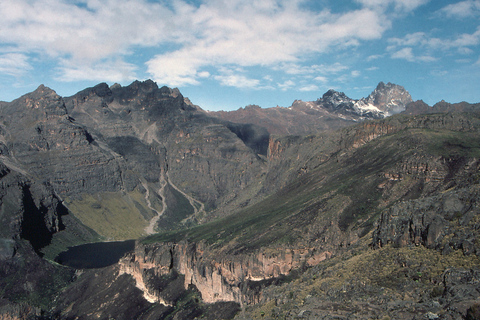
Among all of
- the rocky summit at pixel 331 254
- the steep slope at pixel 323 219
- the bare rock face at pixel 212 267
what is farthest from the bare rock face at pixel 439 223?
the bare rock face at pixel 212 267

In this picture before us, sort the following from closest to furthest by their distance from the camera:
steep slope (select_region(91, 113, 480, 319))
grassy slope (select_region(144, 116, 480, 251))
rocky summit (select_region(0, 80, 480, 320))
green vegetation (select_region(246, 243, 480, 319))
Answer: green vegetation (select_region(246, 243, 480, 319)), rocky summit (select_region(0, 80, 480, 320)), steep slope (select_region(91, 113, 480, 319)), grassy slope (select_region(144, 116, 480, 251))

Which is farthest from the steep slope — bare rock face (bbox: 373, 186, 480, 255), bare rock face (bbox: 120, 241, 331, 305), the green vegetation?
the green vegetation

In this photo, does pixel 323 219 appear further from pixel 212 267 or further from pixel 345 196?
pixel 212 267

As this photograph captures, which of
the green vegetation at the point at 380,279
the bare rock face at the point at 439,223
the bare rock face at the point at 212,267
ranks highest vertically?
the bare rock face at the point at 439,223

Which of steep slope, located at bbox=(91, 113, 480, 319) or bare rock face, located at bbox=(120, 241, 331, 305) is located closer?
steep slope, located at bbox=(91, 113, 480, 319)

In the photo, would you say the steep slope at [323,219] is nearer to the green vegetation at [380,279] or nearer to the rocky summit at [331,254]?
the rocky summit at [331,254]

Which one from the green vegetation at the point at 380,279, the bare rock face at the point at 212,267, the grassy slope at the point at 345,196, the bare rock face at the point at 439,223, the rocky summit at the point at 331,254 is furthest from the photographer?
the grassy slope at the point at 345,196

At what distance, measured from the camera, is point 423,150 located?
119375mm

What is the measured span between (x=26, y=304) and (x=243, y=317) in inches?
4389

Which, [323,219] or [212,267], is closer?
[323,219]

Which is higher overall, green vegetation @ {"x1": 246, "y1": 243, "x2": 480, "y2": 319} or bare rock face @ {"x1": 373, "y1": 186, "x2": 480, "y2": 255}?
bare rock face @ {"x1": 373, "y1": 186, "x2": 480, "y2": 255}

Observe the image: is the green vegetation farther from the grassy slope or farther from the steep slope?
the grassy slope

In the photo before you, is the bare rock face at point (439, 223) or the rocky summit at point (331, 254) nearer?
the rocky summit at point (331, 254)

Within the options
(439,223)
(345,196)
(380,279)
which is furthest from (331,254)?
(439,223)
